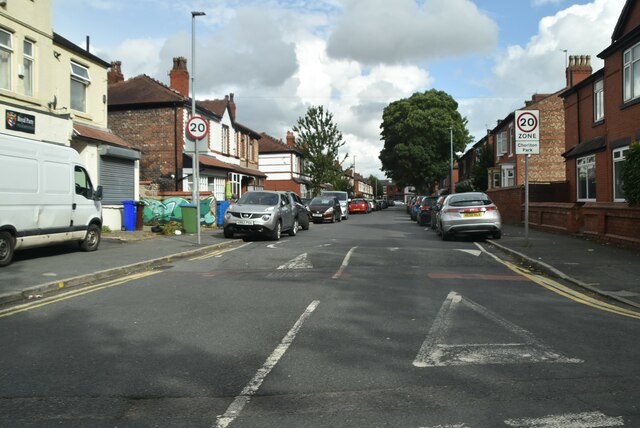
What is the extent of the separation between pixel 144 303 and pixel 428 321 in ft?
12.6

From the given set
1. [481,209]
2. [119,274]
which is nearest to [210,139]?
[481,209]

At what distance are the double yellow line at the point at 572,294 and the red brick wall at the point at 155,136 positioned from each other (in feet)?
70.8

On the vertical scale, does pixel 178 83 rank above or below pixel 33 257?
above

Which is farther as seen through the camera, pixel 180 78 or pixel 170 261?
pixel 180 78

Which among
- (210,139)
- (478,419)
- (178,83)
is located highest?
(178,83)

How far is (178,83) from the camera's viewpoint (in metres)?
32.8

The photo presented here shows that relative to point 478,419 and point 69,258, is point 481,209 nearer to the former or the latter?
point 69,258

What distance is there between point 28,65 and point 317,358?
52.9 ft

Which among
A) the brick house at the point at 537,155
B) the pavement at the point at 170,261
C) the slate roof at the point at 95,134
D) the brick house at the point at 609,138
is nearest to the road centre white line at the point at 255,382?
the pavement at the point at 170,261

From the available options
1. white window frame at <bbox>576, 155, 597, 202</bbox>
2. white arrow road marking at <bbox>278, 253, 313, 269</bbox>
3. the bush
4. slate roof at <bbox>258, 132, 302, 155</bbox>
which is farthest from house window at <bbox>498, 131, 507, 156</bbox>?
white arrow road marking at <bbox>278, 253, 313, 269</bbox>

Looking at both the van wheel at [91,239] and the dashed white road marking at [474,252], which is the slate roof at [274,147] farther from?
the dashed white road marking at [474,252]

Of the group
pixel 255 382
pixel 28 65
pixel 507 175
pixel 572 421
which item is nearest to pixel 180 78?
pixel 28 65

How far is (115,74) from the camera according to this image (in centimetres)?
3406

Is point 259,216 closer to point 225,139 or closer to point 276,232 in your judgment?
point 276,232
